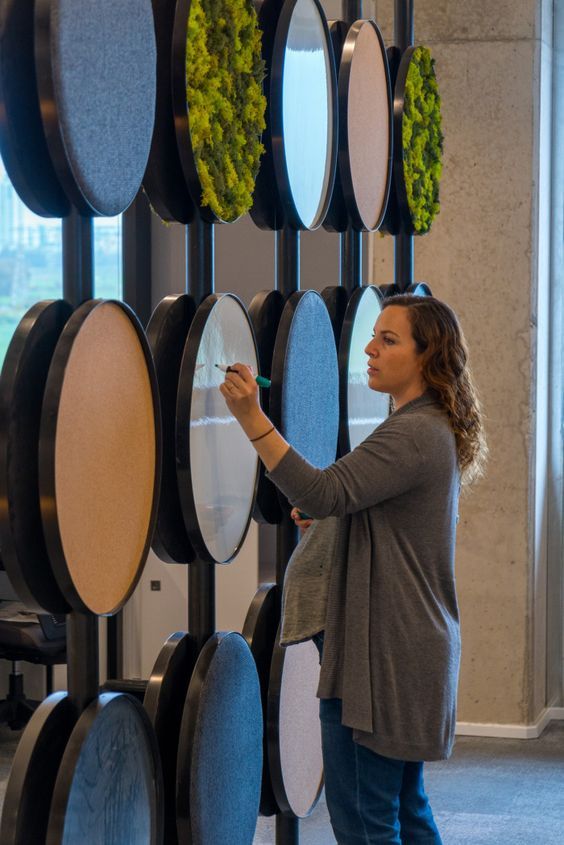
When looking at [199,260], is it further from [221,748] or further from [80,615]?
[221,748]

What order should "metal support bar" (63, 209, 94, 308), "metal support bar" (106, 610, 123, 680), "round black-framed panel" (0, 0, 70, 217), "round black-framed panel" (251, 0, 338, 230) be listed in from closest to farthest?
"round black-framed panel" (0, 0, 70, 217) < "metal support bar" (63, 209, 94, 308) < "round black-framed panel" (251, 0, 338, 230) < "metal support bar" (106, 610, 123, 680)

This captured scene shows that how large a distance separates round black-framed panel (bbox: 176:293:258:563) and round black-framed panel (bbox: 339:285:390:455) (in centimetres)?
51

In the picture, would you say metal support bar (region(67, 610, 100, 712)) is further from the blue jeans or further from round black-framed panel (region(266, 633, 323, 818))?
round black-framed panel (region(266, 633, 323, 818))

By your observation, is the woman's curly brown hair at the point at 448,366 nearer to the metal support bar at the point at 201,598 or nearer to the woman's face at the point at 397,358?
the woman's face at the point at 397,358

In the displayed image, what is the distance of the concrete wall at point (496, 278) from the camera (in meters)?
4.58

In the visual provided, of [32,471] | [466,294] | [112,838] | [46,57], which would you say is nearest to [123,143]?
[46,57]

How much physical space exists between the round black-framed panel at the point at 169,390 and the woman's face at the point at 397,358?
1.17 ft

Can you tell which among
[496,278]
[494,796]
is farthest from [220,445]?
[496,278]

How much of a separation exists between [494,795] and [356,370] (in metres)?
1.71

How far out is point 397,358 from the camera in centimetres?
230

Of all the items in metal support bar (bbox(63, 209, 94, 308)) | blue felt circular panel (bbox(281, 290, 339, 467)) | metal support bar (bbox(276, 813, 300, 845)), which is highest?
metal support bar (bbox(63, 209, 94, 308))

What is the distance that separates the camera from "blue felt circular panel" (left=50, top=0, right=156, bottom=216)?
1.67 metres

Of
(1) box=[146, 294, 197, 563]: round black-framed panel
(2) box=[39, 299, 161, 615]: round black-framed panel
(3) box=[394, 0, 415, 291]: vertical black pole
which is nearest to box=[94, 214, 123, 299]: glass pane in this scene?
(3) box=[394, 0, 415, 291]: vertical black pole

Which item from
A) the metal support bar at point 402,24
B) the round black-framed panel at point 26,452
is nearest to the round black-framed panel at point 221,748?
the round black-framed panel at point 26,452
